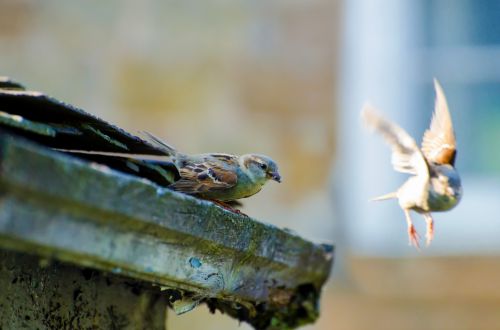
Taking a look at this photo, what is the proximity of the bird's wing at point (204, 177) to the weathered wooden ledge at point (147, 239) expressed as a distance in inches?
10.9

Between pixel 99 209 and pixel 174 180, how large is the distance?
927mm

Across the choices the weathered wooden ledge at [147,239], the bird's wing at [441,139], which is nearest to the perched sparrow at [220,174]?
the weathered wooden ledge at [147,239]

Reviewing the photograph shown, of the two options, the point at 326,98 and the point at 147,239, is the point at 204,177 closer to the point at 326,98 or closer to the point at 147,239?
the point at 147,239

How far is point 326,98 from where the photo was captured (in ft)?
19.2

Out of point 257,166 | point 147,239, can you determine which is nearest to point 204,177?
point 257,166

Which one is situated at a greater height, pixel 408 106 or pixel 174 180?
pixel 408 106

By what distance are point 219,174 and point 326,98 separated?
3.21 meters

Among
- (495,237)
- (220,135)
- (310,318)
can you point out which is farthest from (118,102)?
(310,318)

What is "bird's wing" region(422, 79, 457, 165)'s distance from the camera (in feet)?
10.6

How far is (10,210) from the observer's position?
51.8 inches

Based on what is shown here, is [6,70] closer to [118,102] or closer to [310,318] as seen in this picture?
[118,102]

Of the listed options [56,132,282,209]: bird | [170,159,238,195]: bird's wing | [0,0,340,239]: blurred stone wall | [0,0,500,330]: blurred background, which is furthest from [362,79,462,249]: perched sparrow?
[0,0,340,239]: blurred stone wall

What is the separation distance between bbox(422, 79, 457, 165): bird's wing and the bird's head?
1.87 ft

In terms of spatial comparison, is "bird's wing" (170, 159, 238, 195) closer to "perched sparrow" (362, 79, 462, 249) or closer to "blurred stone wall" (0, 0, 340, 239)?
"perched sparrow" (362, 79, 462, 249)
